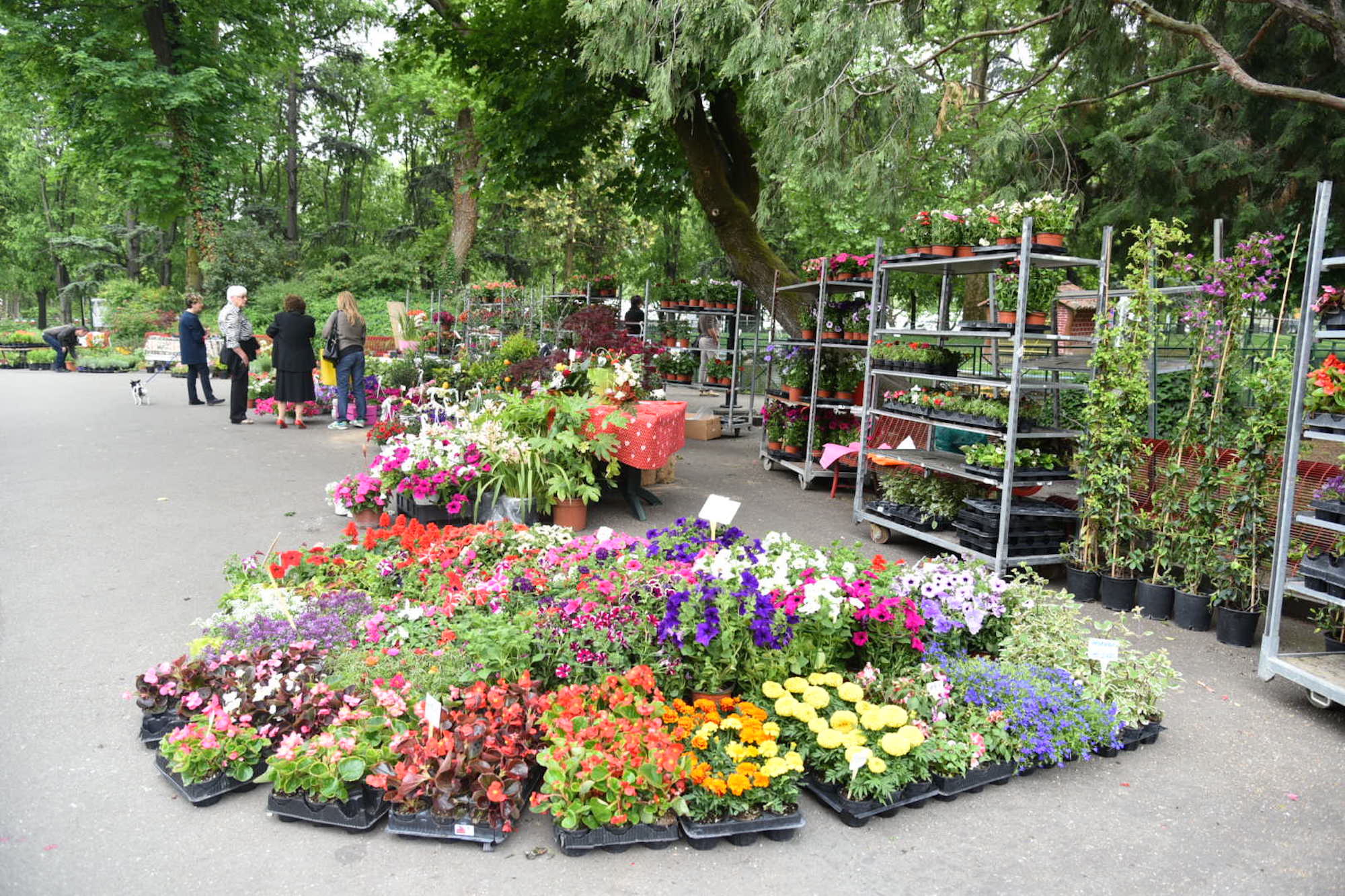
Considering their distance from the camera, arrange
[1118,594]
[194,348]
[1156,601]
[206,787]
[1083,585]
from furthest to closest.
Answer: [194,348] → [1083,585] → [1118,594] → [1156,601] → [206,787]

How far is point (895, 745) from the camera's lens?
3.05 meters

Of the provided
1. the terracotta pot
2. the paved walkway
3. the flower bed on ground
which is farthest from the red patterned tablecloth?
the paved walkway

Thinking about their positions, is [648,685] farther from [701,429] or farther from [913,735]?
[701,429]

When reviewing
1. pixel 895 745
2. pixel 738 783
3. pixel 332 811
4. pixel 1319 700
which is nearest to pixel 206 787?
pixel 332 811

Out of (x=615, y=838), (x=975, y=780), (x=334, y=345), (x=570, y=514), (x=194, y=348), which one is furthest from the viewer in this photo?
(x=194, y=348)

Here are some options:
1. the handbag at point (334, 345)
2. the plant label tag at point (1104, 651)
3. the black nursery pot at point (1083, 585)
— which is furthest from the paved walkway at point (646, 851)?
the handbag at point (334, 345)

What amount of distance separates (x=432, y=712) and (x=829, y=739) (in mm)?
1353

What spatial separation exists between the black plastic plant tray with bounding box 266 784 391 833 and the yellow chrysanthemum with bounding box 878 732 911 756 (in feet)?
5.49

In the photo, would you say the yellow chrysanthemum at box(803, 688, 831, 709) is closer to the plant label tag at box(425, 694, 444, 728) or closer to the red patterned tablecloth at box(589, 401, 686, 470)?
the plant label tag at box(425, 694, 444, 728)

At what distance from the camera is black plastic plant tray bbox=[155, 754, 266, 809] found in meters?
2.94

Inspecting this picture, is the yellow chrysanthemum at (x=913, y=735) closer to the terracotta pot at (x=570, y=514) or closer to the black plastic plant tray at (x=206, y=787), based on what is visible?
the black plastic plant tray at (x=206, y=787)

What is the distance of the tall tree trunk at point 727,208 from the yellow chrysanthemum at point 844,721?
7.88 meters

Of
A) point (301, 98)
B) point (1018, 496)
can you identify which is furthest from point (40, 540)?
point (301, 98)

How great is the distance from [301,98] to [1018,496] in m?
32.6
